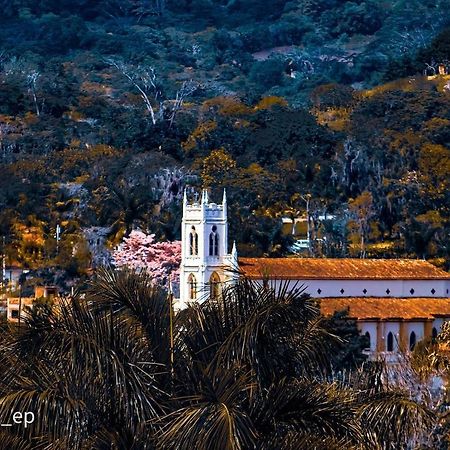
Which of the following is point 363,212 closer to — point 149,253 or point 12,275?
point 149,253

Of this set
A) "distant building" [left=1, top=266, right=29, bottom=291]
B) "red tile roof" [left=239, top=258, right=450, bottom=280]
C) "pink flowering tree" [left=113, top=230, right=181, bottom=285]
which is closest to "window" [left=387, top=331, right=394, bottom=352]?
"red tile roof" [left=239, top=258, right=450, bottom=280]

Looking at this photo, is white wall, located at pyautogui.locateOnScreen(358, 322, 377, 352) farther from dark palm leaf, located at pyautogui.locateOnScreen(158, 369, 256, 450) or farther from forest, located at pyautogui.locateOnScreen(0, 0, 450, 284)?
dark palm leaf, located at pyautogui.locateOnScreen(158, 369, 256, 450)

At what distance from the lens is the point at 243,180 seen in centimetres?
10050

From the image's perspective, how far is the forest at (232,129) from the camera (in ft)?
303

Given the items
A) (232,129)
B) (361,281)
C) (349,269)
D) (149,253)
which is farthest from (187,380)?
(232,129)

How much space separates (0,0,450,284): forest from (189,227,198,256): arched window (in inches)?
421

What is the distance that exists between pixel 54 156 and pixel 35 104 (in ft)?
67.6

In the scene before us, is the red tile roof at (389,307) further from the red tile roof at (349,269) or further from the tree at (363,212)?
the tree at (363,212)

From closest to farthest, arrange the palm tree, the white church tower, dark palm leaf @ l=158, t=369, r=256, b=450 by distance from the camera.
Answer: dark palm leaf @ l=158, t=369, r=256, b=450 → the palm tree → the white church tower

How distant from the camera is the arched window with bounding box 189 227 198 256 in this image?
70.9m

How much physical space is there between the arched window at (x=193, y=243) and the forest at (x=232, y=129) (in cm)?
1069

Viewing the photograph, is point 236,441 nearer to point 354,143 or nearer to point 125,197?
point 125,197

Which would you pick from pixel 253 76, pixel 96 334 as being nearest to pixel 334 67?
pixel 253 76

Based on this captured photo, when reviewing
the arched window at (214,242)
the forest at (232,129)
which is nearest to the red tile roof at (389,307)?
the arched window at (214,242)
